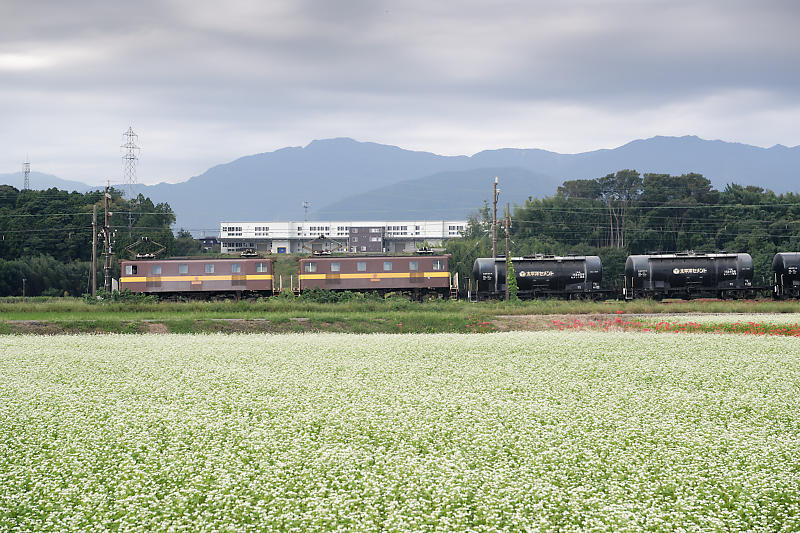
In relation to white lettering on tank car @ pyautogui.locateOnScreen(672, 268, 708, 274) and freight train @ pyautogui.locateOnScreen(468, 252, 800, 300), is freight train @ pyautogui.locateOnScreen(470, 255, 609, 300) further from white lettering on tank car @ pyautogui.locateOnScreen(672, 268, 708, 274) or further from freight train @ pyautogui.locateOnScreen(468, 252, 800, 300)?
white lettering on tank car @ pyautogui.locateOnScreen(672, 268, 708, 274)

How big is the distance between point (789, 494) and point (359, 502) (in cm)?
676

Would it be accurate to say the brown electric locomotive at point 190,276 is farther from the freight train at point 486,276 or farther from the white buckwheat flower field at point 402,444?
the white buckwheat flower field at point 402,444

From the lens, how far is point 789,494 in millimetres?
10883

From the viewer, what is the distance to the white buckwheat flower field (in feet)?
33.5

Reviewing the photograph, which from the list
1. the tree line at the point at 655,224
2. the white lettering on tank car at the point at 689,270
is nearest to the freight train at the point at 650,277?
the white lettering on tank car at the point at 689,270

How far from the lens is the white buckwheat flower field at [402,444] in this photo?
10211 millimetres

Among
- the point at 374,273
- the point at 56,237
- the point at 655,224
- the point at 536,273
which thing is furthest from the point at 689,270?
the point at 56,237

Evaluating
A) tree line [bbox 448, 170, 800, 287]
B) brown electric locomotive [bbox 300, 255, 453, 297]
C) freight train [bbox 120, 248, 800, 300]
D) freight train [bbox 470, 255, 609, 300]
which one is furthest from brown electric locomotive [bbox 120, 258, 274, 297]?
tree line [bbox 448, 170, 800, 287]

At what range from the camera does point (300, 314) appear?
130 ft

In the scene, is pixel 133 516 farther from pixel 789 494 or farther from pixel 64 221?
pixel 64 221

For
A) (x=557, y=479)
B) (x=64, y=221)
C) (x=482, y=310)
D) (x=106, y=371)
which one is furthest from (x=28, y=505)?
(x=64, y=221)

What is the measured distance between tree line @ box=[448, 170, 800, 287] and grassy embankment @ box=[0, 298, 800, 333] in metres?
Result: 39.7

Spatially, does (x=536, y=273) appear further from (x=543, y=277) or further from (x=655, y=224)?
(x=655, y=224)

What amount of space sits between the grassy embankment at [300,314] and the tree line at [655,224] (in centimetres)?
3971
